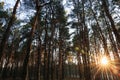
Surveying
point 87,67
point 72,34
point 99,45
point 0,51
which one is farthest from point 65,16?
point 0,51

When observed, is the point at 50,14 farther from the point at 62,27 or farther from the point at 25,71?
the point at 25,71

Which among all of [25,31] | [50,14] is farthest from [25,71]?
[25,31]

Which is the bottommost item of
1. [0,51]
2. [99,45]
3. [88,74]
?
[88,74]

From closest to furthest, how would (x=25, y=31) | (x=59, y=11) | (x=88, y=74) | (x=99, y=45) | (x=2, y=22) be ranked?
(x=88, y=74) < (x=59, y=11) < (x=25, y=31) < (x=2, y=22) < (x=99, y=45)

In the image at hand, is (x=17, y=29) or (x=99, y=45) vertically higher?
(x=17, y=29)

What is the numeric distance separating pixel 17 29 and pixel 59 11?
12468 millimetres

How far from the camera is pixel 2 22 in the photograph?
24969 mm

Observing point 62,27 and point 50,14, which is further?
point 62,27

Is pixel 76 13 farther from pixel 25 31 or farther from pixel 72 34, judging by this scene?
pixel 25 31

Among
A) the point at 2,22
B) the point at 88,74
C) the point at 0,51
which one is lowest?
the point at 88,74

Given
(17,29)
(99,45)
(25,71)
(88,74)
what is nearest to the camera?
(25,71)

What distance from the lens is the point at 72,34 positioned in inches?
1033

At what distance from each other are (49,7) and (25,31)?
20.9 feet

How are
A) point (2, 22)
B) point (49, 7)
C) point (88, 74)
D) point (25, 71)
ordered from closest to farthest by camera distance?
point (25, 71)
point (88, 74)
point (49, 7)
point (2, 22)
